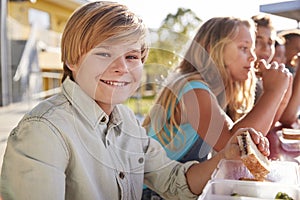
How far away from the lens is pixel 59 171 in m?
0.80

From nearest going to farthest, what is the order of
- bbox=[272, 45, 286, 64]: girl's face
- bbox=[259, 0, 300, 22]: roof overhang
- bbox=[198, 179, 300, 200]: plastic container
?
bbox=[198, 179, 300, 200]: plastic container → bbox=[272, 45, 286, 64]: girl's face → bbox=[259, 0, 300, 22]: roof overhang

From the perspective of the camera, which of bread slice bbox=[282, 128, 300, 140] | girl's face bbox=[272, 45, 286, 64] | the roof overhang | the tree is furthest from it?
the roof overhang

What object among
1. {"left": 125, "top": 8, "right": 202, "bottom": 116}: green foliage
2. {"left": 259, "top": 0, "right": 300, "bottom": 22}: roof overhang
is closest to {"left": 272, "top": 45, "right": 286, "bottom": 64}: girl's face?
{"left": 259, "top": 0, "right": 300, "bottom": 22}: roof overhang

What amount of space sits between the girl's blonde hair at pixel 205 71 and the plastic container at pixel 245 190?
1.98ft

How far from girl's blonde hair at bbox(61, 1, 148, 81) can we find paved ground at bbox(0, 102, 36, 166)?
10.3 ft

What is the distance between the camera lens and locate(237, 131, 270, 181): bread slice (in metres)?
0.87

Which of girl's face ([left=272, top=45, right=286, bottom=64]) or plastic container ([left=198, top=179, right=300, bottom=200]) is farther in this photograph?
girl's face ([left=272, top=45, right=286, bottom=64])

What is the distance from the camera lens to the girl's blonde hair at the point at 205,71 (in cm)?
146

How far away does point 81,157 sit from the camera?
0.86 meters

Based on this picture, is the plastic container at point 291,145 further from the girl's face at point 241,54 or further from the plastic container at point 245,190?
the plastic container at point 245,190

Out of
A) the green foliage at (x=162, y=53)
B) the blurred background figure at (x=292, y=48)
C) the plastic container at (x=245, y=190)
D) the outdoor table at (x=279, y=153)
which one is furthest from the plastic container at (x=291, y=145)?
the blurred background figure at (x=292, y=48)

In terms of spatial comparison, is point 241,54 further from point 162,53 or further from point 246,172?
point 246,172

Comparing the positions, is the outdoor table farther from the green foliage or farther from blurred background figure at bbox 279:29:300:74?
blurred background figure at bbox 279:29:300:74

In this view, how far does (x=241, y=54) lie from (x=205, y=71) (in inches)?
5.4
